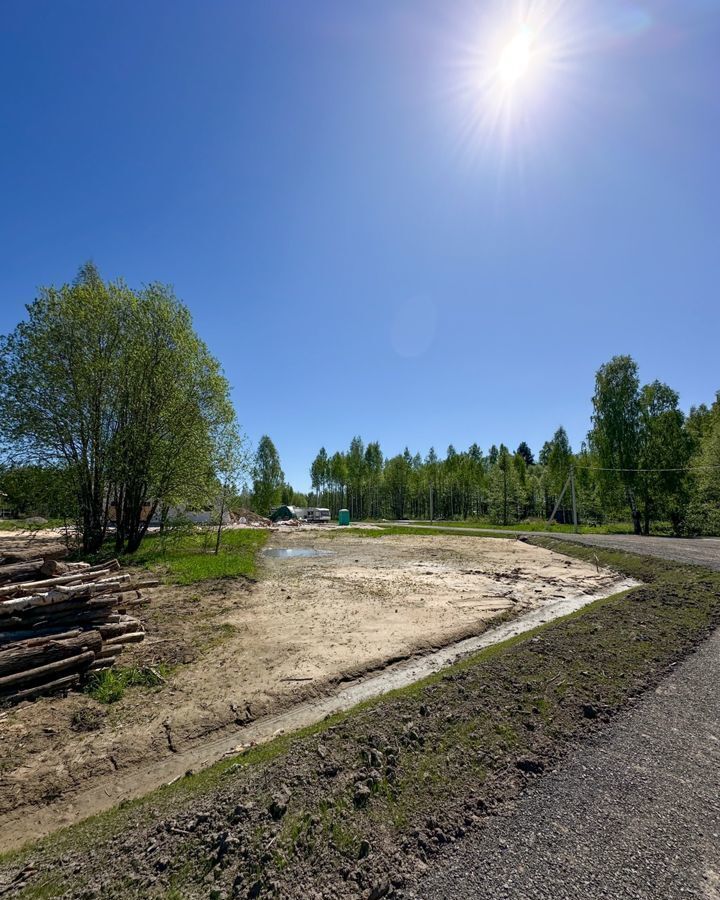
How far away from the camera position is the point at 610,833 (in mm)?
3164

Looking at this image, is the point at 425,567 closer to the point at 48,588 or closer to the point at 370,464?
the point at 48,588

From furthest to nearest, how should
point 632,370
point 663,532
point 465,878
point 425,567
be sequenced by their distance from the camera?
1. point 632,370
2. point 663,532
3. point 425,567
4. point 465,878

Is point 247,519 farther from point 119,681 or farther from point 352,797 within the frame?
point 352,797

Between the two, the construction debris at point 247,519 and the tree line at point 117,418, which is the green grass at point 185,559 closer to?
the tree line at point 117,418

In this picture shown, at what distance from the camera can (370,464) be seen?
265 feet

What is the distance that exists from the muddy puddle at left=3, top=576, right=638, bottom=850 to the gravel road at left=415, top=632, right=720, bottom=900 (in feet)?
9.91

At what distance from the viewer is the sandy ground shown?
4.77m

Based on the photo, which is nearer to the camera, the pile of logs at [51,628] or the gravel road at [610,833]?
the gravel road at [610,833]

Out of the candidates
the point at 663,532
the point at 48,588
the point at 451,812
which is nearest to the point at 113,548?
the point at 48,588

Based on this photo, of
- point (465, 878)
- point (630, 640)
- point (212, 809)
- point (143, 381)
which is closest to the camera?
point (465, 878)

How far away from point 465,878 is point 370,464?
256ft

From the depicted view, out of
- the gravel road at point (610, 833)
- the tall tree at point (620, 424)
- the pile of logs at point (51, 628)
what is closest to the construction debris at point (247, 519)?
the tall tree at point (620, 424)

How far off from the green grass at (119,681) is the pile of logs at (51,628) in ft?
0.74

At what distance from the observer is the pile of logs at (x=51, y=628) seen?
19.6 ft
